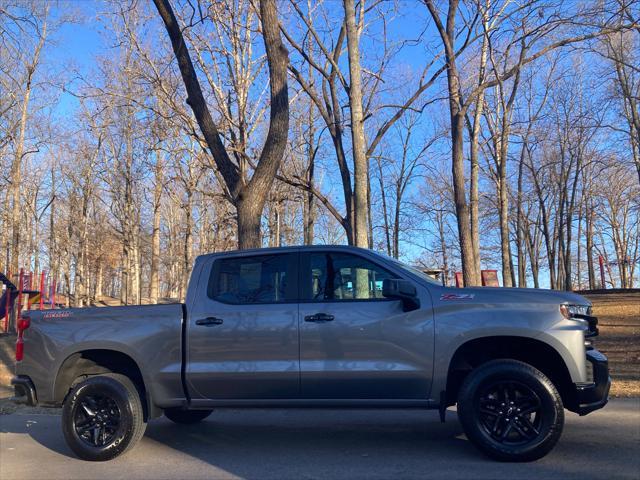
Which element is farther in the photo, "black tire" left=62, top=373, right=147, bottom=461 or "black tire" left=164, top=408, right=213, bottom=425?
"black tire" left=164, top=408, right=213, bottom=425

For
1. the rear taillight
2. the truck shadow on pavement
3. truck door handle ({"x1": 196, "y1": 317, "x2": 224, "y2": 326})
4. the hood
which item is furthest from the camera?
the rear taillight

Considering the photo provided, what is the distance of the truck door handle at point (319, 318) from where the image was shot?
5.46m

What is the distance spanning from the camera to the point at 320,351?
5453mm

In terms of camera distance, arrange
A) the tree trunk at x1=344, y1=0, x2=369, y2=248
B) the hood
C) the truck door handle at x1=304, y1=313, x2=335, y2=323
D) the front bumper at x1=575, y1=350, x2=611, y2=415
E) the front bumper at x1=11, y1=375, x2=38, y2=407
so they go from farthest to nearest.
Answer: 1. the tree trunk at x1=344, y1=0, x2=369, y2=248
2. the front bumper at x1=11, y1=375, x2=38, y2=407
3. the truck door handle at x1=304, y1=313, x2=335, y2=323
4. the hood
5. the front bumper at x1=575, y1=350, x2=611, y2=415

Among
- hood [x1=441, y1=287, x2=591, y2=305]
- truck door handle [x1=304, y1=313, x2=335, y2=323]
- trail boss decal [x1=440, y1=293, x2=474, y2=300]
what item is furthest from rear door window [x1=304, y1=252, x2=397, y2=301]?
hood [x1=441, y1=287, x2=591, y2=305]

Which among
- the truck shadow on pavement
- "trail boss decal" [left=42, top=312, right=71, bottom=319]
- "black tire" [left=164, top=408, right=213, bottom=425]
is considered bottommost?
the truck shadow on pavement

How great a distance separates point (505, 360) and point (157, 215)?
106 feet

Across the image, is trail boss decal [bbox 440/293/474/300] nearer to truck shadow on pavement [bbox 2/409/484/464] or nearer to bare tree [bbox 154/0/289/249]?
truck shadow on pavement [bbox 2/409/484/464]

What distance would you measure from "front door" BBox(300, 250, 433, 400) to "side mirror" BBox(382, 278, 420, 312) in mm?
63

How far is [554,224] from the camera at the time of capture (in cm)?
4212

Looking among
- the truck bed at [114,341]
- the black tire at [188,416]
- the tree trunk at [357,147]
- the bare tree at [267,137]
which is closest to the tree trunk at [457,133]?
the tree trunk at [357,147]

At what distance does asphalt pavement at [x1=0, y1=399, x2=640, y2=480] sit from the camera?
5020mm

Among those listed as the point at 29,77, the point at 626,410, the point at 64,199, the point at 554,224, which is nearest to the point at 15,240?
the point at 29,77

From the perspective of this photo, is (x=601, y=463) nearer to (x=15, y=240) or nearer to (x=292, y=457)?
(x=292, y=457)
